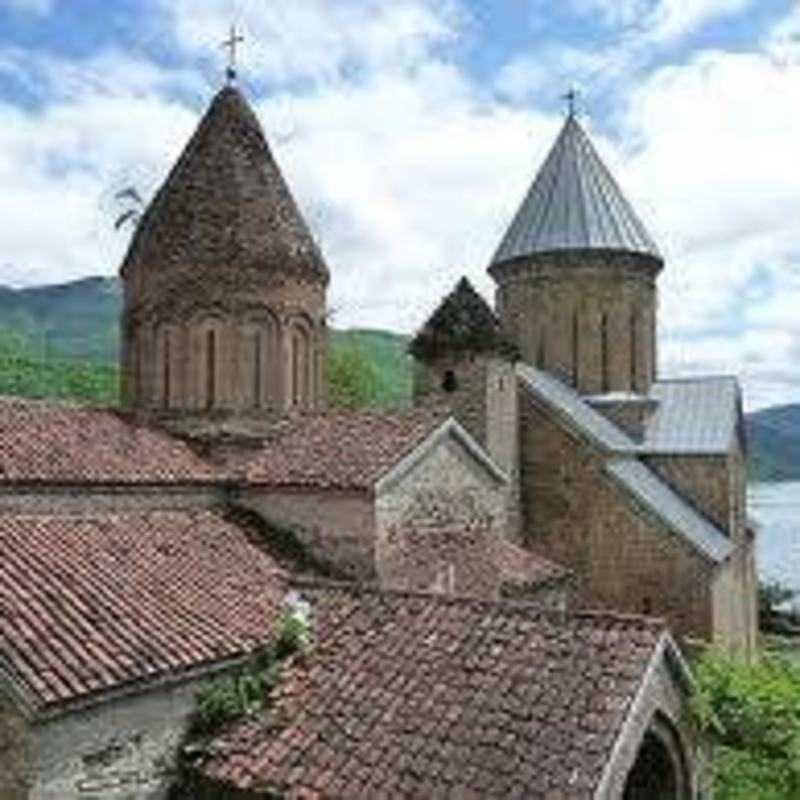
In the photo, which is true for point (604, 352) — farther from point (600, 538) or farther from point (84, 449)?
point (84, 449)

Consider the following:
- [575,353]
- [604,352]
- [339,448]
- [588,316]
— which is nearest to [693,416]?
[604,352]

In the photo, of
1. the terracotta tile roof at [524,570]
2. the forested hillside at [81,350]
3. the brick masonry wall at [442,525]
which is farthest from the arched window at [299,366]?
the forested hillside at [81,350]

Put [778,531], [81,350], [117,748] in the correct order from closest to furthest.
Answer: [117,748], [778,531], [81,350]

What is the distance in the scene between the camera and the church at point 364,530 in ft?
31.5

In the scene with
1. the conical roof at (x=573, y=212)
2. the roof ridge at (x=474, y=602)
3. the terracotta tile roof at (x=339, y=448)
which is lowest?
the roof ridge at (x=474, y=602)

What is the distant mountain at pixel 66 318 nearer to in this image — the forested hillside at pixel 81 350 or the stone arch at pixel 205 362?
the forested hillside at pixel 81 350

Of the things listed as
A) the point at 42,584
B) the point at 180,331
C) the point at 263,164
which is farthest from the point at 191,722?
the point at 263,164

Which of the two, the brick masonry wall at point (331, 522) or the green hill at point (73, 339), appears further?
the green hill at point (73, 339)

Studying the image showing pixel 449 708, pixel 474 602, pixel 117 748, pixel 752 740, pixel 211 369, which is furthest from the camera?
pixel 211 369

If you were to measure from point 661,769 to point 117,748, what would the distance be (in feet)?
16.4

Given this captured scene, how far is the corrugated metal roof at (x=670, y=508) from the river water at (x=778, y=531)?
32.8 ft

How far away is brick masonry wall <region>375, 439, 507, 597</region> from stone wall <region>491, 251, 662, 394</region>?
10.3 meters

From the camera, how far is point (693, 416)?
25672mm

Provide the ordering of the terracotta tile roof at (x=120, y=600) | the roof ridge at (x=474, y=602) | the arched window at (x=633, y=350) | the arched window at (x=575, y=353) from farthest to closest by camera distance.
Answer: the arched window at (x=633, y=350) < the arched window at (x=575, y=353) < the roof ridge at (x=474, y=602) < the terracotta tile roof at (x=120, y=600)
